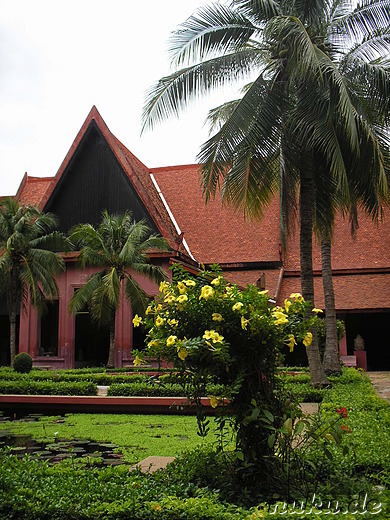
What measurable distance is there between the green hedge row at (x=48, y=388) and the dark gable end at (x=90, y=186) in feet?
31.5

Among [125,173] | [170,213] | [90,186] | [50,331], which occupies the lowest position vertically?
[50,331]

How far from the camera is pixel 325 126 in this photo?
9883mm

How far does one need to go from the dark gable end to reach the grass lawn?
11598 mm

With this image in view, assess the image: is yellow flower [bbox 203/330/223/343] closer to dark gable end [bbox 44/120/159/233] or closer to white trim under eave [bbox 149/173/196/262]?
dark gable end [bbox 44/120/159/233]

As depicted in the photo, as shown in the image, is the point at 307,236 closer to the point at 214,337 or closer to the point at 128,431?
the point at 128,431

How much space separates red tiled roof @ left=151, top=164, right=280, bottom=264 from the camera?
74.9 ft

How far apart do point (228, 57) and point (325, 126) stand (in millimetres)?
2191

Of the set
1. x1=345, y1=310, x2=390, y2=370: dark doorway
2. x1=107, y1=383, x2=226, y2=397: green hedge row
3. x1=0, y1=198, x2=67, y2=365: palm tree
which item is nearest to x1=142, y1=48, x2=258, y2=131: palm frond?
x1=107, y1=383, x2=226, y2=397: green hedge row

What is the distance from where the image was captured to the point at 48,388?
1209 centimetres

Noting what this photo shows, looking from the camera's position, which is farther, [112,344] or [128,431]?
[112,344]

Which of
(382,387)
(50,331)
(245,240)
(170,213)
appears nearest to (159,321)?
(382,387)

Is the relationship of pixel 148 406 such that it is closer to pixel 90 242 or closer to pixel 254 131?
pixel 254 131

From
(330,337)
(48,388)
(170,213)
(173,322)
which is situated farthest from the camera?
(170,213)

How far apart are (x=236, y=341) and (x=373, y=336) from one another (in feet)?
68.7
